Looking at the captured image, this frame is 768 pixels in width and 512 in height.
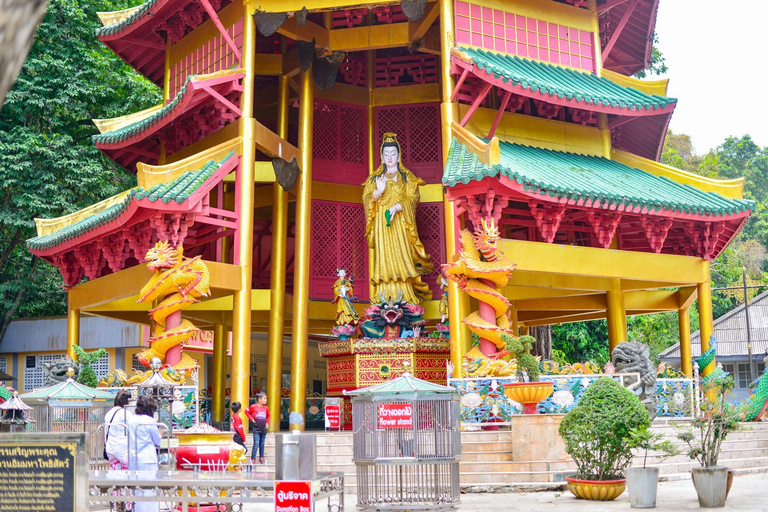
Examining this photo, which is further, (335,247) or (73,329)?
(335,247)

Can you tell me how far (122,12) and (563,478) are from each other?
1648 centimetres

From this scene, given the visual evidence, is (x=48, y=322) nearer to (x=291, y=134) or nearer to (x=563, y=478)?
(x=291, y=134)

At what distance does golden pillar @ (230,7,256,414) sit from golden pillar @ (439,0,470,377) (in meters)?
3.84

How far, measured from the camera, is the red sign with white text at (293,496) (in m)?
8.36

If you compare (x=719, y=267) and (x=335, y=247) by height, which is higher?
(x=719, y=267)

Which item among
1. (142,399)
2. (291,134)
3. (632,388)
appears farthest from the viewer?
(291,134)

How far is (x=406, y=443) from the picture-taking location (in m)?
11.1

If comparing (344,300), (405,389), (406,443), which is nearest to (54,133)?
(344,300)

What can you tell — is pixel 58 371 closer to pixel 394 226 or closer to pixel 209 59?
pixel 209 59

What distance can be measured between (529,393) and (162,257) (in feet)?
23.3

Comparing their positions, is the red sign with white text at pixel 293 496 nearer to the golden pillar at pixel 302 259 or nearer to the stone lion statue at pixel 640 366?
the stone lion statue at pixel 640 366

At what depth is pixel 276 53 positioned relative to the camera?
884 inches

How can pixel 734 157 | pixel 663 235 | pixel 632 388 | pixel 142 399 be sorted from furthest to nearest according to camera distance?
pixel 734 157, pixel 663 235, pixel 632 388, pixel 142 399

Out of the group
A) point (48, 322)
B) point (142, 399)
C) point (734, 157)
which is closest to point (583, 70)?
point (142, 399)
